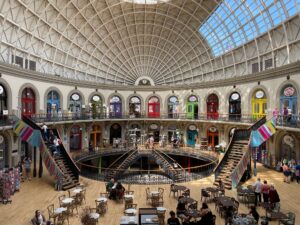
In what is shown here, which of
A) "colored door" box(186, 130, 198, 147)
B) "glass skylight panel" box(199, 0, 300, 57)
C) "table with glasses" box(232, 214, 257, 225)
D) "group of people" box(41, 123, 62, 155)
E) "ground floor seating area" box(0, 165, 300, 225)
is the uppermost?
"glass skylight panel" box(199, 0, 300, 57)

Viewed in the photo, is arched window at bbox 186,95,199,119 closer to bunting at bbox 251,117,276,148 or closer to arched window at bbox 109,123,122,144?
arched window at bbox 109,123,122,144

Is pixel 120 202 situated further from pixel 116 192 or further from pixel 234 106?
pixel 234 106

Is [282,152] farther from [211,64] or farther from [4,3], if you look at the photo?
[4,3]

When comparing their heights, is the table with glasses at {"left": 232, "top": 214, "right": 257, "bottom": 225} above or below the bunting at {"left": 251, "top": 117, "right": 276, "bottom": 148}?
below

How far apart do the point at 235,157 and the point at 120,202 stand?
1070cm

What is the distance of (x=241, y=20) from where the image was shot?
93.6 ft

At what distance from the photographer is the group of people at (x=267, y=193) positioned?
1329 cm

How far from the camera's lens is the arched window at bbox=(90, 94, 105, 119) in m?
34.2

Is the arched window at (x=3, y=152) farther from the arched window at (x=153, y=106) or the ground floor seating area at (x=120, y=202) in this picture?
the arched window at (x=153, y=106)

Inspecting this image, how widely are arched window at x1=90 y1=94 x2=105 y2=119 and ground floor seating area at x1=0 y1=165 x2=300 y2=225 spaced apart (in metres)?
14.7

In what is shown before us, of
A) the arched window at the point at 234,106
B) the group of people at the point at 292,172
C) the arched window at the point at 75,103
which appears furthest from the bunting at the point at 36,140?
the arched window at the point at 234,106

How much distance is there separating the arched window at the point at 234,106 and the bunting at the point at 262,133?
30.1 ft

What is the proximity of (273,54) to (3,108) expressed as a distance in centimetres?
2788

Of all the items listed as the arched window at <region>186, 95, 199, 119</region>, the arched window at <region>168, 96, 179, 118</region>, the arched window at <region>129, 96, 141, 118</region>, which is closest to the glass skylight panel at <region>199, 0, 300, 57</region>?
the arched window at <region>186, 95, 199, 119</region>
